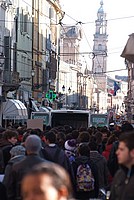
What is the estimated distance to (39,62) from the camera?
57625 mm

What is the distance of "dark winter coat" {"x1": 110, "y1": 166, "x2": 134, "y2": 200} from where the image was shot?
5965mm

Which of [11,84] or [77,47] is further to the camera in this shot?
[77,47]

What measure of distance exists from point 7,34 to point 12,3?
2774 mm

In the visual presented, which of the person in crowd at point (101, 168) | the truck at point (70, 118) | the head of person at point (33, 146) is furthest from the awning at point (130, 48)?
the truck at point (70, 118)

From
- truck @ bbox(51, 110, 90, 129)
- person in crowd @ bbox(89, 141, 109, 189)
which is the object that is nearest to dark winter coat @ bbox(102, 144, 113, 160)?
person in crowd @ bbox(89, 141, 109, 189)

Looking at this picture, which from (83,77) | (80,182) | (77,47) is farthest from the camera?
(77,47)

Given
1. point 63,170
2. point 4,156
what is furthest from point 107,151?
point 63,170

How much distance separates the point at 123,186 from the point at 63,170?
210cm

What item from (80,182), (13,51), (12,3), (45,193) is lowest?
(80,182)

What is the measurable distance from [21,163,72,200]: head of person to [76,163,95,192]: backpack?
6614 millimetres

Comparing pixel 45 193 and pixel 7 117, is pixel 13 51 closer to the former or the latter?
pixel 7 117

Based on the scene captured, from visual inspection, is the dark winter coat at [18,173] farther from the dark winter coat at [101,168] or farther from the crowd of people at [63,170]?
the dark winter coat at [101,168]

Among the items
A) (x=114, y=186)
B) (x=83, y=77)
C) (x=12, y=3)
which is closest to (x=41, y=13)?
(x=12, y=3)

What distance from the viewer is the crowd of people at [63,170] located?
13.3 feet
